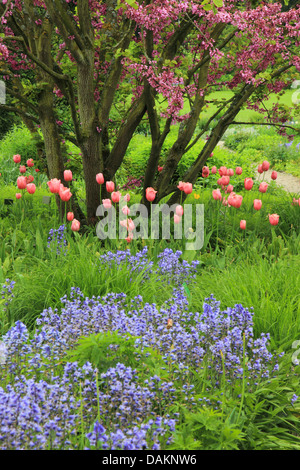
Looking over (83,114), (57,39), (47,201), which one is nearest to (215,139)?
(83,114)

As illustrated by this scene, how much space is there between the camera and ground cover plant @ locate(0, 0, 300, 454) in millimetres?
2002

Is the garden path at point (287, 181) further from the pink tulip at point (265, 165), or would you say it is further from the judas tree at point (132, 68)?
the pink tulip at point (265, 165)

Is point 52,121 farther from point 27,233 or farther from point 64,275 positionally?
point 64,275

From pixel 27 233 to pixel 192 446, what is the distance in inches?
139

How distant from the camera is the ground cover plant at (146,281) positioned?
6.57ft

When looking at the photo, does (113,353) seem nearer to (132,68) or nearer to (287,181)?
(132,68)

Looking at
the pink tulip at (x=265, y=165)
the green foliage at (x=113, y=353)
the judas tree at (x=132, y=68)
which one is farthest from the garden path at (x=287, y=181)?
the green foliage at (x=113, y=353)

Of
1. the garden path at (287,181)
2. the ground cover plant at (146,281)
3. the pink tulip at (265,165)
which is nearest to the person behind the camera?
the ground cover plant at (146,281)

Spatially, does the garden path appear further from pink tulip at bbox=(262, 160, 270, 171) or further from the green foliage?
the green foliage

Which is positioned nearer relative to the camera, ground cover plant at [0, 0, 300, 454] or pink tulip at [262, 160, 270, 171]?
ground cover plant at [0, 0, 300, 454]

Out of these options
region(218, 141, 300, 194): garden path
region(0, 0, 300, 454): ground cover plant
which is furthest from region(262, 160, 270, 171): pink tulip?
region(218, 141, 300, 194): garden path

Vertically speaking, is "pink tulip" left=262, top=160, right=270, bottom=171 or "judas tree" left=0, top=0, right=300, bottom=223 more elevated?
"judas tree" left=0, top=0, right=300, bottom=223

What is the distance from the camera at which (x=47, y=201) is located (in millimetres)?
5867

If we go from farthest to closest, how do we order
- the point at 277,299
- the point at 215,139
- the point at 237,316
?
the point at 215,139 → the point at 277,299 → the point at 237,316
